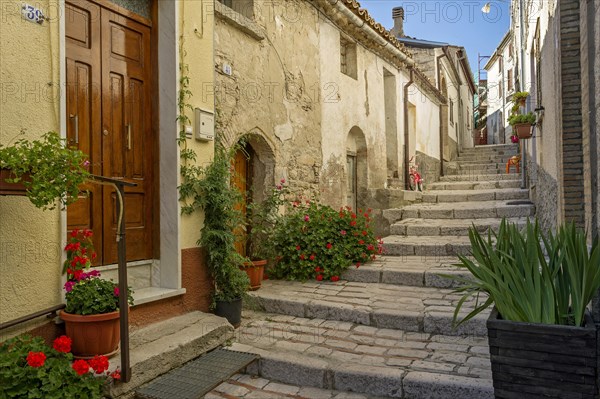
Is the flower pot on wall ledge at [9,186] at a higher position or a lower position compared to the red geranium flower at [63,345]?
higher

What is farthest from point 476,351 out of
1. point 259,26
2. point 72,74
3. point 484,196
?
point 484,196

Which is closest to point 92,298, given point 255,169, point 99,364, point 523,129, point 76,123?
point 99,364

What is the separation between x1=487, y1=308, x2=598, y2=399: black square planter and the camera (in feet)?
7.82

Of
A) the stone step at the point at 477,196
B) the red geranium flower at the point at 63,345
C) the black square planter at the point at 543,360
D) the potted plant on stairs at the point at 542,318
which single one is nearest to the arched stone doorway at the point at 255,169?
the red geranium flower at the point at 63,345

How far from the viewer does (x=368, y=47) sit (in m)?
9.46

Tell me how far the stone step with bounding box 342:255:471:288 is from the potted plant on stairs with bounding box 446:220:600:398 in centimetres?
252

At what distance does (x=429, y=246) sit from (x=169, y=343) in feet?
14.4

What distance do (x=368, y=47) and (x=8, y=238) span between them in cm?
809

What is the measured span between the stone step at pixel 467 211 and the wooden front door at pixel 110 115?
5.59 m

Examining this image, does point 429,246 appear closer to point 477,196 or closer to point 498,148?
point 477,196

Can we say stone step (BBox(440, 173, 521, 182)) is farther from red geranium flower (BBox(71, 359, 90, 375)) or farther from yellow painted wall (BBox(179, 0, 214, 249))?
red geranium flower (BBox(71, 359, 90, 375))

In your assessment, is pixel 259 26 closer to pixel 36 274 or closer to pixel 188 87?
pixel 188 87

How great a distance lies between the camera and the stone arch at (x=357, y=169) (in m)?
9.26

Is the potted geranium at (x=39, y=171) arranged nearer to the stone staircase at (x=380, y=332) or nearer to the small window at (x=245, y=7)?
the stone staircase at (x=380, y=332)
